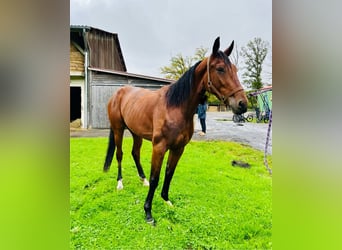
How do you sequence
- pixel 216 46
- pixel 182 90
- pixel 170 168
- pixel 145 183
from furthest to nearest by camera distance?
pixel 145 183 < pixel 170 168 < pixel 182 90 < pixel 216 46

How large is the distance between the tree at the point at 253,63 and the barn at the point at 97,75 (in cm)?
43

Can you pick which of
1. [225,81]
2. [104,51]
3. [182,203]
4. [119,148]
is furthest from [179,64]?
[182,203]

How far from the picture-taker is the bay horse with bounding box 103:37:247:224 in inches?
38.2

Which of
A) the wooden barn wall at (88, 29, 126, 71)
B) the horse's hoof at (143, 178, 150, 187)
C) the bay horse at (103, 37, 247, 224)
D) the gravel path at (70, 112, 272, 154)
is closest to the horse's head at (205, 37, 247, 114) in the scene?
the bay horse at (103, 37, 247, 224)

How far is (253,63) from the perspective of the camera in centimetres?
110

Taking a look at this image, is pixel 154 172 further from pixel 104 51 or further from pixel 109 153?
pixel 104 51

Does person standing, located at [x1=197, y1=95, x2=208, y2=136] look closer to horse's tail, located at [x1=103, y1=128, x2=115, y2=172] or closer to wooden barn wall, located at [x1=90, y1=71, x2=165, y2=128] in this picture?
wooden barn wall, located at [x1=90, y1=71, x2=165, y2=128]

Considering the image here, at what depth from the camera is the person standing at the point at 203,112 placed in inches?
43.2

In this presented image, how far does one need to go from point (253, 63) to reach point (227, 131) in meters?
0.44

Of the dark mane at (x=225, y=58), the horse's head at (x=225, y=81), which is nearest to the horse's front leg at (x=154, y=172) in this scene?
the horse's head at (x=225, y=81)

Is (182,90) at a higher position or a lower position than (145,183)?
higher
